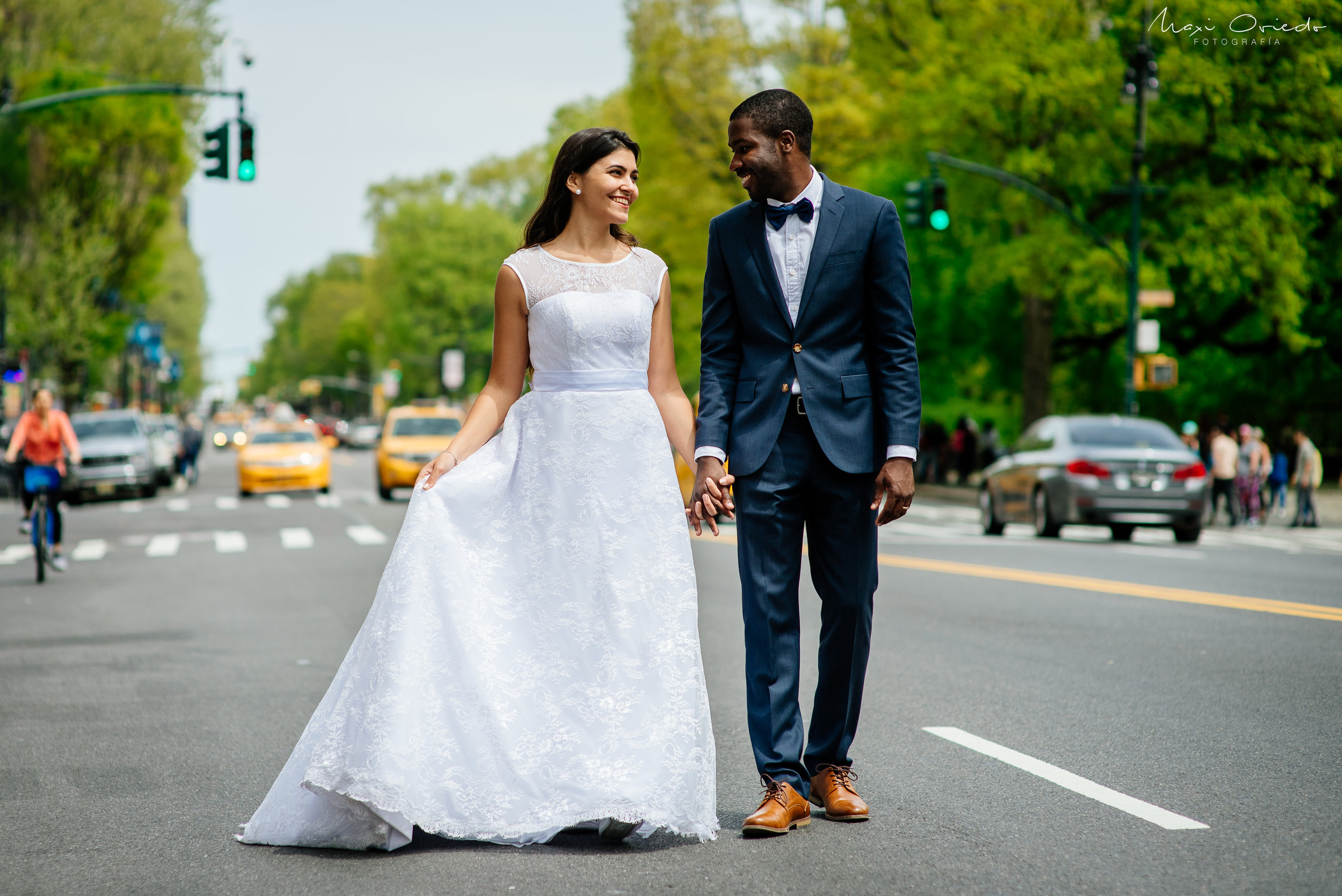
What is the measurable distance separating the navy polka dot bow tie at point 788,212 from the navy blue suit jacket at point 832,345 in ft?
0.10

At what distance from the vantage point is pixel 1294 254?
28359mm

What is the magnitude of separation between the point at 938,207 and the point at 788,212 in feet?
69.1

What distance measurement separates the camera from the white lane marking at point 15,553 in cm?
1655

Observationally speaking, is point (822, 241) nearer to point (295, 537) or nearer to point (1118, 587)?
point (1118, 587)

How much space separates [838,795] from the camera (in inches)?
180

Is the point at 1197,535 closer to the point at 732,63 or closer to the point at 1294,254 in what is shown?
the point at 1294,254

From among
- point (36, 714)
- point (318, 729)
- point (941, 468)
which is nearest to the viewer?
point (318, 729)

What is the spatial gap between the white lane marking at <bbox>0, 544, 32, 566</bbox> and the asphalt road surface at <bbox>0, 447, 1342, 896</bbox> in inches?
148

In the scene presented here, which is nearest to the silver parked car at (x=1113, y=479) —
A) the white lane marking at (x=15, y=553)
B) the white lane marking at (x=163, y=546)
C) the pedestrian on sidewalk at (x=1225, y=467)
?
the pedestrian on sidewalk at (x=1225, y=467)

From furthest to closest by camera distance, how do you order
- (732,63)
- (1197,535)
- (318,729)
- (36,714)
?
(732,63)
(1197,535)
(36,714)
(318,729)

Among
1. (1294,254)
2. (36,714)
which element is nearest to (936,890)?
(36,714)

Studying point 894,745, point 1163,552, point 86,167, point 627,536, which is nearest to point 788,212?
point 627,536

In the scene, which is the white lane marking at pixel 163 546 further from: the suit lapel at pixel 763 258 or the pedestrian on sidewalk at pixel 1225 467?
the pedestrian on sidewalk at pixel 1225 467

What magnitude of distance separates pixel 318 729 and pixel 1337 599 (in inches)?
363
